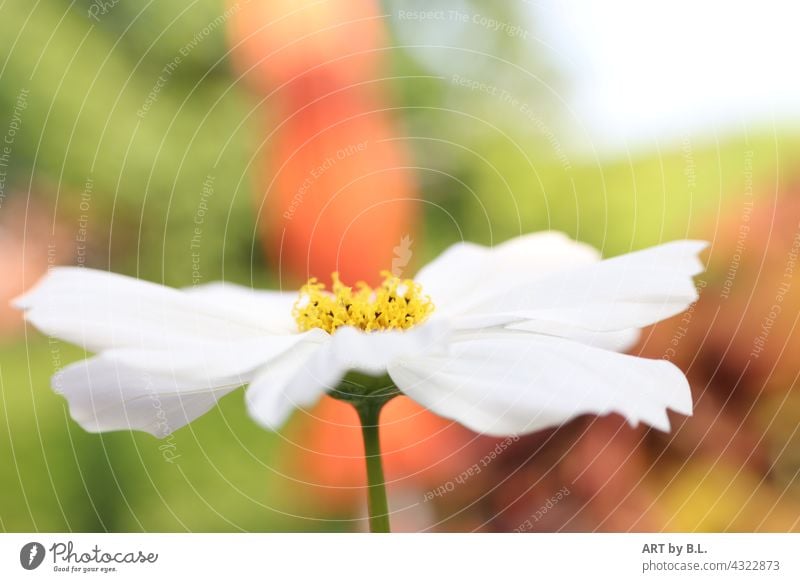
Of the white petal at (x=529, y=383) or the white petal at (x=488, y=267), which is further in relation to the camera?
the white petal at (x=488, y=267)

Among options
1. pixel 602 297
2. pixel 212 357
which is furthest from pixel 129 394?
pixel 602 297

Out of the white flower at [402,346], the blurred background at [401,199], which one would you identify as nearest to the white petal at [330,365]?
the white flower at [402,346]

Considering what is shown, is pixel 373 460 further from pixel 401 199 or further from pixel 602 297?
pixel 401 199
